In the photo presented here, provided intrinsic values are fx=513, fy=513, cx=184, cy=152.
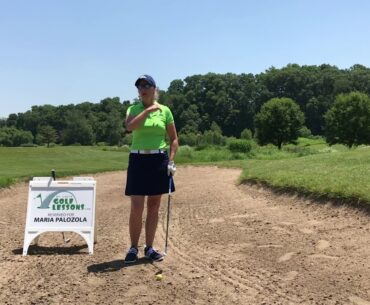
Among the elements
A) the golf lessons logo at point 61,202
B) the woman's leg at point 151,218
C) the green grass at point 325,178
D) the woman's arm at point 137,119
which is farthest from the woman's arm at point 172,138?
the green grass at point 325,178

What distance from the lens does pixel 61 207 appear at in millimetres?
6820

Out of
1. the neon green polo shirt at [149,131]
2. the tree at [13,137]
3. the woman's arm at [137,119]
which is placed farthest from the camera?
the tree at [13,137]

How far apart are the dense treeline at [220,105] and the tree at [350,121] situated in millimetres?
38664

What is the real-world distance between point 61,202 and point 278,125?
63603mm

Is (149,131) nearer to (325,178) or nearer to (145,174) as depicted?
(145,174)

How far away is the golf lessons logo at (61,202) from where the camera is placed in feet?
22.4

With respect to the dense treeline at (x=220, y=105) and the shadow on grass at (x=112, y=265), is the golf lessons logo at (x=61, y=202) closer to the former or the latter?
the shadow on grass at (x=112, y=265)

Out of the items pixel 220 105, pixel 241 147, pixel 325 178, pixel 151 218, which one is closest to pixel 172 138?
pixel 151 218

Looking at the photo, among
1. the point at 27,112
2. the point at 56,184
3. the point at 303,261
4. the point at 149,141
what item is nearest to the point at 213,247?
the point at 303,261

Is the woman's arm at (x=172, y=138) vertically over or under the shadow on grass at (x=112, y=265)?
over

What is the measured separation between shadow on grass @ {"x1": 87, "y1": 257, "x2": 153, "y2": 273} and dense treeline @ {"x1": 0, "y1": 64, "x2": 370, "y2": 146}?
98.6 metres

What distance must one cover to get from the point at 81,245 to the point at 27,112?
4794 inches

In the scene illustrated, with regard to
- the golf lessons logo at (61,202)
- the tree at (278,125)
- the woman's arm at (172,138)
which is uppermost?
the tree at (278,125)

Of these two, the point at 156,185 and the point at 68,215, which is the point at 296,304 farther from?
the point at 68,215
